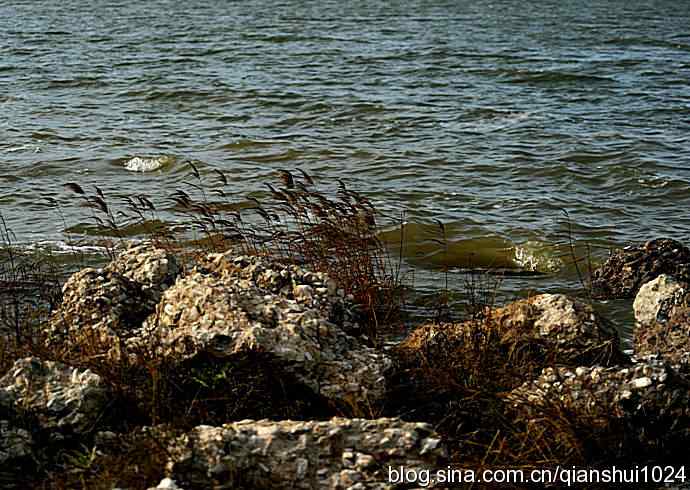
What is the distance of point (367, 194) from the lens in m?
12.2

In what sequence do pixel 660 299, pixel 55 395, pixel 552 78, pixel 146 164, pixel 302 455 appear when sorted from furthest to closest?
pixel 552 78
pixel 146 164
pixel 660 299
pixel 55 395
pixel 302 455

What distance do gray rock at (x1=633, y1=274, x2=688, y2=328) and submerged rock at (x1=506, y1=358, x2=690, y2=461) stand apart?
1981 millimetres

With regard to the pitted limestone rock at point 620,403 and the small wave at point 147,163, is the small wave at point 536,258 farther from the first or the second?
the small wave at point 147,163

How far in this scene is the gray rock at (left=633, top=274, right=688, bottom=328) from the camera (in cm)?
675

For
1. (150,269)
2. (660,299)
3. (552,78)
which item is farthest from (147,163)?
(552,78)

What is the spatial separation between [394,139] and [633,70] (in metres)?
8.58

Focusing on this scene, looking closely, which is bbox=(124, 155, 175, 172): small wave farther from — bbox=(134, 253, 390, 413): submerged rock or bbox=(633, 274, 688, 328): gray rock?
bbox=(134, 253, 390, 413): submerged rock

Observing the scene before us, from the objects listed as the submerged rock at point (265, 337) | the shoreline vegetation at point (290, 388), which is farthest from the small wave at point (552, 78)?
the submerged rock at point (265, 337)

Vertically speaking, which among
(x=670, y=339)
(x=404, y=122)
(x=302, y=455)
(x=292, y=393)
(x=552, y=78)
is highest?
(x=302, y=455)

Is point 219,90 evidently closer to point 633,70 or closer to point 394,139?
point 394,139

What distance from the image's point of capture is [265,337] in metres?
4.81

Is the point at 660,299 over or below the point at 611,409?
below

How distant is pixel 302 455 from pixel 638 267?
5000 mm

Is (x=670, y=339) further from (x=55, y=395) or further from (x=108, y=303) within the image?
(x=55, y=395)
